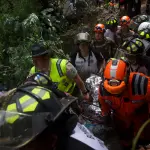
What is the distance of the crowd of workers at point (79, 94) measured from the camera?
5.87 feet

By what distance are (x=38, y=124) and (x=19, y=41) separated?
6462 mm

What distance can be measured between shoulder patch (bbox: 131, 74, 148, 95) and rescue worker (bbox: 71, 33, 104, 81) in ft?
6.88

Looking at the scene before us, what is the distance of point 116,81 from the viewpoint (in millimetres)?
2959

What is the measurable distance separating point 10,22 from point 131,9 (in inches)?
240

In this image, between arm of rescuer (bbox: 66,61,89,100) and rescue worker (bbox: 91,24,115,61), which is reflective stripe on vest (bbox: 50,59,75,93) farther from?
rescue worker (bbox: 91,24,115,61)

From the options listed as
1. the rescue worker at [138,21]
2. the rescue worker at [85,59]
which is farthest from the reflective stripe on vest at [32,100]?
the rescue worker at [138,21]

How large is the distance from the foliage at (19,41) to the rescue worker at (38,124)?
4909 mm

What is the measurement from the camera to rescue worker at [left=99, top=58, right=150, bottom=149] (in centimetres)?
300

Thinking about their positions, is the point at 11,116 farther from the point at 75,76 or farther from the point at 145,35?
the point at 145,35

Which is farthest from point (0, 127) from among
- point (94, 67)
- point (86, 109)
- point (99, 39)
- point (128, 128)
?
point (99, 39)

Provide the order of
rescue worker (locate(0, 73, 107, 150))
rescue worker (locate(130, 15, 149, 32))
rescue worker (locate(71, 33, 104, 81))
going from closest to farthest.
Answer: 1. rescue worker (locate(0, 73, 107, 150))
2. rescue worker (locate(71, 33, 104, 81))
3. rescue worker (locate(130, 15, 149, 32))

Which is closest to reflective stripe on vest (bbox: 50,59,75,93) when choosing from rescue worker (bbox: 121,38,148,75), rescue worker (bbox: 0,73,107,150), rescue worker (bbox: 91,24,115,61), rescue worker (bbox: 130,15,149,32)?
rescue worker (bbox: 121,38,148,75)

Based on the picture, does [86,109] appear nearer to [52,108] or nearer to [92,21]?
[52,108]

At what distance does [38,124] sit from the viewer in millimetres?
1740
